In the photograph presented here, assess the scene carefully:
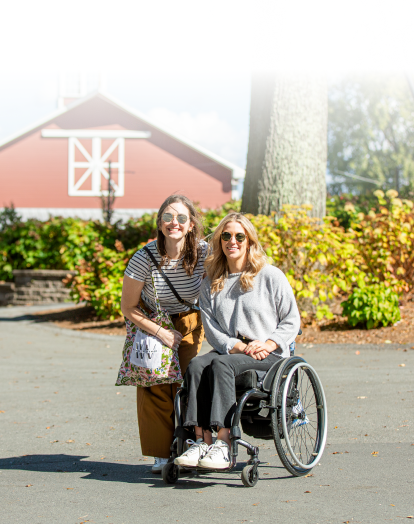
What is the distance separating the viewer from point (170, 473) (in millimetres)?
4086

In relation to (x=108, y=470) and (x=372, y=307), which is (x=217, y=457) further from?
(x=372, y=307)

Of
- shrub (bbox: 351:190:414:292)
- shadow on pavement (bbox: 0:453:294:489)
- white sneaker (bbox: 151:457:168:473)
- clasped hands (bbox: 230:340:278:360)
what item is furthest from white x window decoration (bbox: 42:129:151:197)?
clasped hands (bbox: 230:340:278:360)

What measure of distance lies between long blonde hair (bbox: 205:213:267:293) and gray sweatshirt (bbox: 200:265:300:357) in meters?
0.05

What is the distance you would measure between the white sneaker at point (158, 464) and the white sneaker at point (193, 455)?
1.78 ft

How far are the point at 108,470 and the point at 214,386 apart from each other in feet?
3.63

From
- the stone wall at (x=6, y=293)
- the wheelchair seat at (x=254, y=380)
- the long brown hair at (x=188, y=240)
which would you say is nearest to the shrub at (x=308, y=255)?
the long brown hair at (x=188, y=240)

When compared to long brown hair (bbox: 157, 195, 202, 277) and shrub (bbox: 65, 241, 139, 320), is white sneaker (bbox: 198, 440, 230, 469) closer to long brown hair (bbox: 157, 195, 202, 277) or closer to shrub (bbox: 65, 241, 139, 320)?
long brown hair (bbox: 157, 195, 202, 277)

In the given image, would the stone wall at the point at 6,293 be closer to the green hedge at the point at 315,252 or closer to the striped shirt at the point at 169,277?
Answer: the green hedge at the point at 315,252

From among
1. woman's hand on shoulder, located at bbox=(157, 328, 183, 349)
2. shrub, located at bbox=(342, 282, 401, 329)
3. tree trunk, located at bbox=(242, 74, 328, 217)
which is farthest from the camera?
tree trunk, located at bbox=(242, 74, 328, 217)

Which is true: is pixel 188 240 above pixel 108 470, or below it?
above

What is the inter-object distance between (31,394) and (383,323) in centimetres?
510

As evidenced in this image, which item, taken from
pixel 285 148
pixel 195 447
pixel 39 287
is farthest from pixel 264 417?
pixel 39 287

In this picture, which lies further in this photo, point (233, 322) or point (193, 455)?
point (233, 322)

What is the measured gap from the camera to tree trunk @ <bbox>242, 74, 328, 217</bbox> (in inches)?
420
